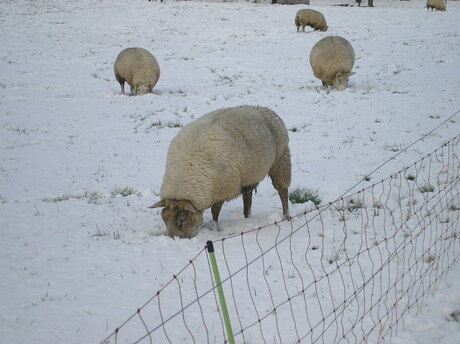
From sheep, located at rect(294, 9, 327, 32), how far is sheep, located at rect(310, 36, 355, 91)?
11.0 metres

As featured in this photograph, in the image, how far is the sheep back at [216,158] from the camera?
4.72 meters

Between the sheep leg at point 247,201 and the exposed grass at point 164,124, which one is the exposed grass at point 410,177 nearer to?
the sheep leg at point 247,201

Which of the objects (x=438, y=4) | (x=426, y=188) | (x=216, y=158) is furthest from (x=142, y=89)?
(x=438, y=4)

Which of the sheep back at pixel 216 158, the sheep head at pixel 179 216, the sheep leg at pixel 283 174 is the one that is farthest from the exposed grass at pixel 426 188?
the sheep head at pixel 179 216

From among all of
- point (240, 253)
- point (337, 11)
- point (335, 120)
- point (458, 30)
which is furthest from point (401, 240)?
point (337, 11)

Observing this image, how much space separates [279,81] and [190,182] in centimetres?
1022

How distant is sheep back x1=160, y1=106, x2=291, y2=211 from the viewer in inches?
186

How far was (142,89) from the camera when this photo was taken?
1294 centimetres

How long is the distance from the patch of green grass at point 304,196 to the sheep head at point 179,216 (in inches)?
74.6

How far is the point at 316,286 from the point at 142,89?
10.3 metres

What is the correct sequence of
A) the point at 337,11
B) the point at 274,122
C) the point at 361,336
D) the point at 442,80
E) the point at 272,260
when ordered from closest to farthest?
the point at 361,336 → the point at 272,260 → the point at 274,122 → the point at 442,80 → the point at 337,11

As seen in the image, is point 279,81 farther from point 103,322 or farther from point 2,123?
point 103,322

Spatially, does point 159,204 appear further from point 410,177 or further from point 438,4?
point 438,4

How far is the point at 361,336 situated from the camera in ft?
10.3
